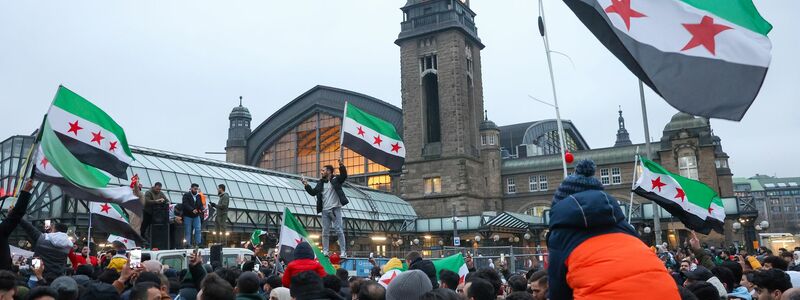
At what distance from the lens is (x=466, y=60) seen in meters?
66.2

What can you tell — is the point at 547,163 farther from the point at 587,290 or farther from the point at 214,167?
the point at 587,290

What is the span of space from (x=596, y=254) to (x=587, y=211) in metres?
0.30

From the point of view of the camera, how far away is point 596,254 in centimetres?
409

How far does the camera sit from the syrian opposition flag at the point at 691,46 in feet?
21.9

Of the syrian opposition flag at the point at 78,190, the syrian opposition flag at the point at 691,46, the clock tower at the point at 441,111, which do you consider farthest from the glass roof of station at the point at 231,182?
the syrian opposition flag at the point at 691,46

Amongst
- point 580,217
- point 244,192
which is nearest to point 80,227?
point 244,192

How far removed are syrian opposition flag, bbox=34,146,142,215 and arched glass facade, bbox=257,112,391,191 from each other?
54.3m

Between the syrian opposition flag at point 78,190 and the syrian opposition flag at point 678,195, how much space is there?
501 inches

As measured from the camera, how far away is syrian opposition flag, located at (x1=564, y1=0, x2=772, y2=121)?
6.66 metres

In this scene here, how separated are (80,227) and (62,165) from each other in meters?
20.5

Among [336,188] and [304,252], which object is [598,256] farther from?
[336,188]

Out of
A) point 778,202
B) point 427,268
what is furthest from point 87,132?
point 778,202

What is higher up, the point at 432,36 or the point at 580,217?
the point at 432,36

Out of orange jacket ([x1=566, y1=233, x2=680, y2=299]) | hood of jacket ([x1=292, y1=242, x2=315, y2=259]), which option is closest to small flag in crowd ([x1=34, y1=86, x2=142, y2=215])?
hood of jacket ([x1=292, y1=242, x2=315, y2=259])
